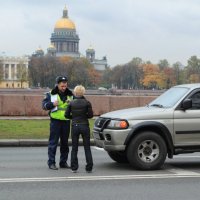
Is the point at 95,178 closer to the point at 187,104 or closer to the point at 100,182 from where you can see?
the point at 100,182

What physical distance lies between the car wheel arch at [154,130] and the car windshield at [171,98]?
0.57 meters

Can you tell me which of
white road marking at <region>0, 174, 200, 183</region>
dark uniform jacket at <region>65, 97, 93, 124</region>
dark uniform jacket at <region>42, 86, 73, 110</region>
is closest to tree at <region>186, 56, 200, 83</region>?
dark uniform jacket at <region>42, 86, 73, 110</region>

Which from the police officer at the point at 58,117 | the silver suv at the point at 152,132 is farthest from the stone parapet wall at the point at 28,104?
the silver suv at the point at 152,132

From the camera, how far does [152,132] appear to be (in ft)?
36.8

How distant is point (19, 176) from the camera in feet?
33.5

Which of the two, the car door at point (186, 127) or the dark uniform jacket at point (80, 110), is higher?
the dark uniform jacket at point (80, 110)

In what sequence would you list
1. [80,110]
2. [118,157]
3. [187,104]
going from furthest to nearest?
[118,157]
[187,104]
[80,110]

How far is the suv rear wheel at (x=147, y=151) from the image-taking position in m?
11.0

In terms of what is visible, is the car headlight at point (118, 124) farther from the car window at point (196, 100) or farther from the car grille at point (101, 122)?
the car window at point (196, 100)

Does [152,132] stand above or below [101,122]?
below

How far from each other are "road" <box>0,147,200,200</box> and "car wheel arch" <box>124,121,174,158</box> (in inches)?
20.2

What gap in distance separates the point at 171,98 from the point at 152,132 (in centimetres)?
101

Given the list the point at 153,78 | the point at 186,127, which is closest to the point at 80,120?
the point at 186,127

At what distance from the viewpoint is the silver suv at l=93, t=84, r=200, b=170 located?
1103cm
